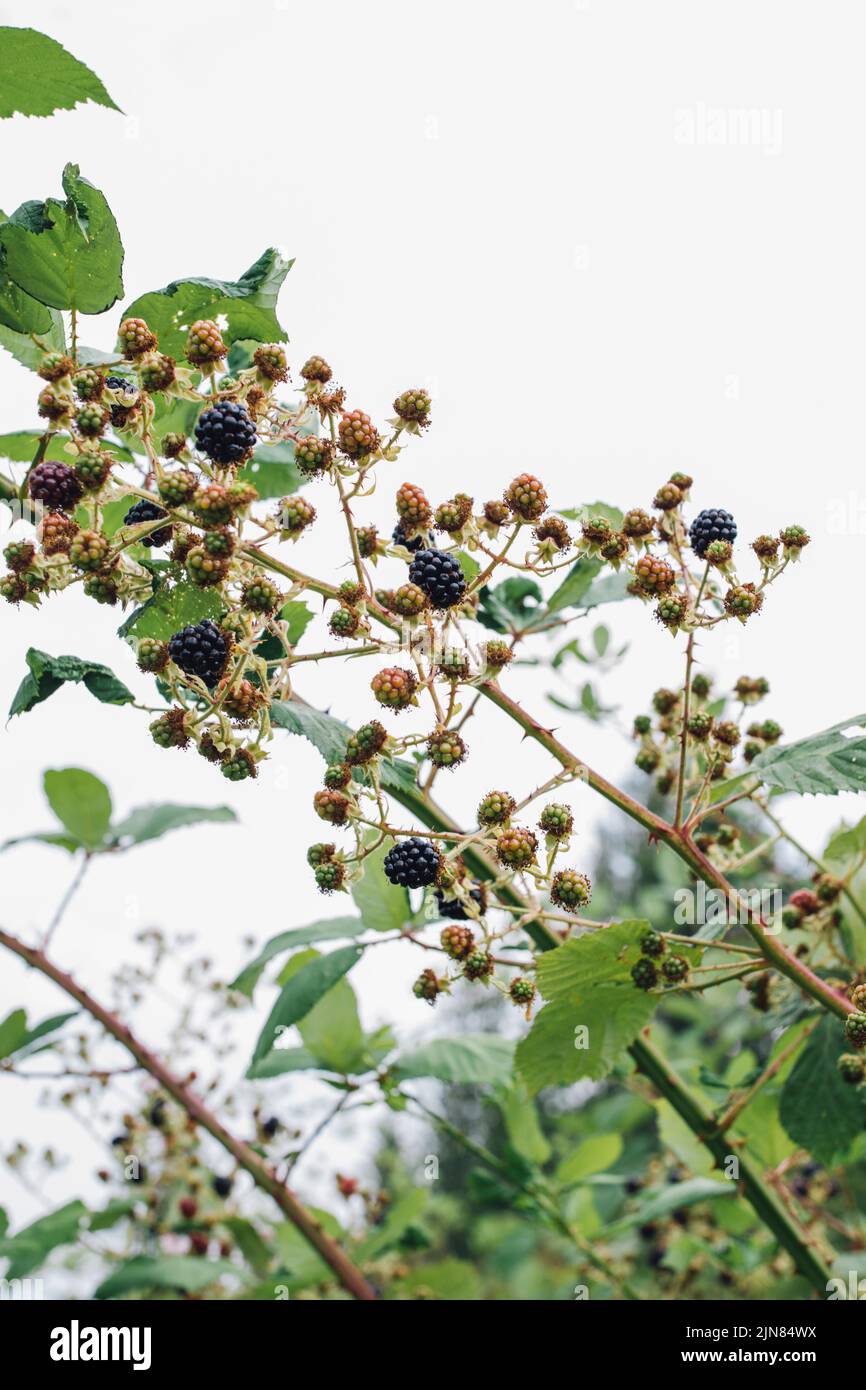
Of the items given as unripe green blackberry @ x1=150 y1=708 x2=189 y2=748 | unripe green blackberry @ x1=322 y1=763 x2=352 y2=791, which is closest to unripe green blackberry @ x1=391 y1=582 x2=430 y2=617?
unripe green blackberry @ x1=322 y1=763 x2=352 y2=791

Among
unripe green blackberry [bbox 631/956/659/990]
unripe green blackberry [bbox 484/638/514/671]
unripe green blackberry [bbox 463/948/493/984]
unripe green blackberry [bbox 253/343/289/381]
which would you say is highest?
unripe green blackberry [bbox 253/343/289/381]

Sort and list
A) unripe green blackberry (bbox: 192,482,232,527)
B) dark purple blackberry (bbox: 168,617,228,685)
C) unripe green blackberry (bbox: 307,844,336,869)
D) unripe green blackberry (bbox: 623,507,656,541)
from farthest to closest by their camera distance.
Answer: unripe green blackberry (bbox: 623,507,656,541)
unripe green blackberry (bbox: 307,844,336,869)
dark purple blackberry (bbox: 168,617,228,685)
unripe green blackberry (bbox: 192,482,232,527)

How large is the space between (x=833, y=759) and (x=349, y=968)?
1.00 m

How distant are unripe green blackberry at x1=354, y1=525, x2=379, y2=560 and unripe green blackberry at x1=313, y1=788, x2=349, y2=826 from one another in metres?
0.32

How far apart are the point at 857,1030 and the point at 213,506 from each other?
1.03m

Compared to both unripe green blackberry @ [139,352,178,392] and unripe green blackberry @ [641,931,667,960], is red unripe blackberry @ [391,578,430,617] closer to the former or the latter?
unripe green blackberry @ [139,352,178,392]

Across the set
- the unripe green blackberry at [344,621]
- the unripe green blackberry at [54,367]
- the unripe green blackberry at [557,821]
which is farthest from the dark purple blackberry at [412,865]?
the unripe green blackberry at [54,367]

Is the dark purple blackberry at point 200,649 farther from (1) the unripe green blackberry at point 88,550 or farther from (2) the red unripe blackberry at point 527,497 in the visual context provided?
(2) the red unripe blackberry at point 527,497

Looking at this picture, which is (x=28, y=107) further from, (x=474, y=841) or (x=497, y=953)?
(x=497, y=953)

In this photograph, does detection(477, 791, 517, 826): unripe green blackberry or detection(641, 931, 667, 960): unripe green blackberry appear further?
detection(641, 931, 667, 960): unripe green blackberry

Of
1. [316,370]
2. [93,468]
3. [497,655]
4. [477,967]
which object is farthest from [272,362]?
[477,967]

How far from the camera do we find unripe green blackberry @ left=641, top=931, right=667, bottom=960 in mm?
1694

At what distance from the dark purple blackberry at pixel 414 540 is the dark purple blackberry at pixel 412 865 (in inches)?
15.6
